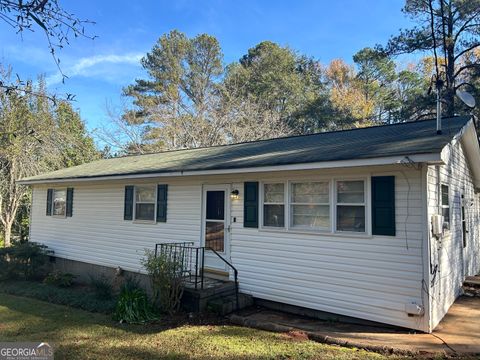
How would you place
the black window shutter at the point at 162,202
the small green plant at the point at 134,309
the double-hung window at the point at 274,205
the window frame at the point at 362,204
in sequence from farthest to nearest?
the black window shutter at the point at 162,202 < the double-hung window at the point at 274,205 < the small green plant at the point at 134,309 < the window frame at the point at 362,204

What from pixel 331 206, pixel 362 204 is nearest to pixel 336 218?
pixel 331 206

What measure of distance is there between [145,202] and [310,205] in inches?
188

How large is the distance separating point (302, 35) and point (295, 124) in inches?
245

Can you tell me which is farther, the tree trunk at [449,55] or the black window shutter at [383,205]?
the tree trunk at [449,55]

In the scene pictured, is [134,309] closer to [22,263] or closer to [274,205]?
[274,205]

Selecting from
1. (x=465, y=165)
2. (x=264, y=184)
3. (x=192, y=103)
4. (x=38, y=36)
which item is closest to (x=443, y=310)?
(x=264, y=184)

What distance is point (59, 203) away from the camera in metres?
12.0

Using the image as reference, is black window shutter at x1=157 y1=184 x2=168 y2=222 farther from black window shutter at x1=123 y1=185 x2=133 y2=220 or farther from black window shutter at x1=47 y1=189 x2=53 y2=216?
black window shutter at x1=47 y1=189 x2=53 y2=216

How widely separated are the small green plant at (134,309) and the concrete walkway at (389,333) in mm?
1530

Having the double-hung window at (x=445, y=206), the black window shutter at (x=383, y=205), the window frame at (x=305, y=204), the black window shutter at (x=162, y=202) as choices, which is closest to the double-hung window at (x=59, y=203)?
the black window shutter at (x=162, y=202)

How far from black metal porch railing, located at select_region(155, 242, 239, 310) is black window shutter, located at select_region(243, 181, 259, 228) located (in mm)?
944

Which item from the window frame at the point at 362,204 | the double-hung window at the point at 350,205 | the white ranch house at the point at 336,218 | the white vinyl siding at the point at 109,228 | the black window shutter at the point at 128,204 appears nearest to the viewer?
the white ranch house at the point at 336,218

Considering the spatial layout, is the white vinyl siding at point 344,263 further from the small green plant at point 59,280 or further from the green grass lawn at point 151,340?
the small green plant at point 59,280

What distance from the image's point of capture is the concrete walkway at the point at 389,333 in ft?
15.6
